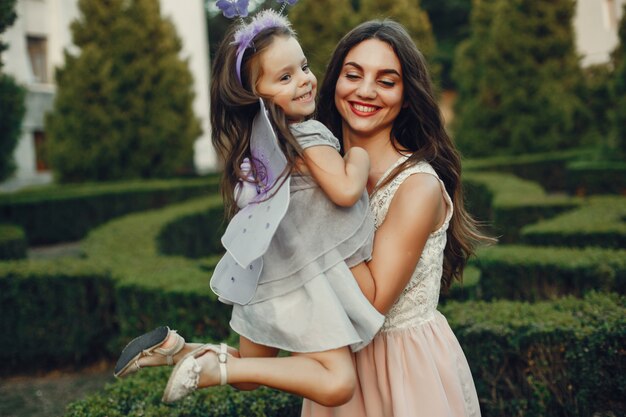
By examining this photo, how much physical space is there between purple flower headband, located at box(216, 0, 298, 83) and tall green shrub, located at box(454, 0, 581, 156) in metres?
18.9

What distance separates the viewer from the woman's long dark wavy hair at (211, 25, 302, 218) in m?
2.28

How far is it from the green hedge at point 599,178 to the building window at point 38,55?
19063 millimetres

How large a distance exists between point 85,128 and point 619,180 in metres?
12.3

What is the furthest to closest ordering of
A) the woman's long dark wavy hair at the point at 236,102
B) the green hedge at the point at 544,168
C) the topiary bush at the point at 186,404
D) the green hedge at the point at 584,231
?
the green hedge at the point at 544,168 → the green hedge at the point at 584,231 → the topiary bush at the point at 186,404 → the woman's long dark wavy hair at the point at 236,102

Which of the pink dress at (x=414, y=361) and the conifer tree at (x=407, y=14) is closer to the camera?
the pink dress at (x=414, y=361)

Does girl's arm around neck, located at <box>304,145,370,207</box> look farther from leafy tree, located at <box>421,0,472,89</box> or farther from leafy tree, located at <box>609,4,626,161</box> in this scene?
leafy tree, located at <box>421,0,472,89</box>

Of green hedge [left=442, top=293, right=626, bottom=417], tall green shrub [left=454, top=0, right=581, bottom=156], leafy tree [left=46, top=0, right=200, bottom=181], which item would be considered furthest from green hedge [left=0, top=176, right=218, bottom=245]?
tall green shrub [left=454, top=0, right=581, bottom=156]

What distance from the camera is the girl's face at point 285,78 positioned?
2.30 m

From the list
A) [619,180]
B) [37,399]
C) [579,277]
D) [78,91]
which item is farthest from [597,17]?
[37,399]

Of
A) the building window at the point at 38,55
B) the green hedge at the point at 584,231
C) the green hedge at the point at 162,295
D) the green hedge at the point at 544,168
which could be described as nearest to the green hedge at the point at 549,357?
the green hedge at the point at 162,295

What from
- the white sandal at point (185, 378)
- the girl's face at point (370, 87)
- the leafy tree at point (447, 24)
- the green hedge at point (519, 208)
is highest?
the leafy tree at point (447, 24)

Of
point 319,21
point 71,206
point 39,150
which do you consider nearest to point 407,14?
point 319,21

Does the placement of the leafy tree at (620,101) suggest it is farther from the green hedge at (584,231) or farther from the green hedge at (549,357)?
the green hedge at (549,357)

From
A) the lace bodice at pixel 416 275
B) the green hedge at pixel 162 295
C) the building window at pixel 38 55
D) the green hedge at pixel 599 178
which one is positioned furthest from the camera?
the building window at pixel 38 55
